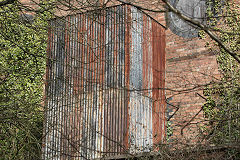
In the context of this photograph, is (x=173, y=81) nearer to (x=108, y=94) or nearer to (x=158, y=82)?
(x=158, y=82)

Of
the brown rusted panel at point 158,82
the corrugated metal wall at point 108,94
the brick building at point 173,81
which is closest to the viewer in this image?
the corrugated metal wall at point 108,94

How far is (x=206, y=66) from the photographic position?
10.5 meters

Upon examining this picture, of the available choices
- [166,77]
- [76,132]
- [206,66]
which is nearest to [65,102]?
[76,132]

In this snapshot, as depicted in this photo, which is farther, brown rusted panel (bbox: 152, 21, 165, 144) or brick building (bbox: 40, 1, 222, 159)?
brown rusted panel (bbox: 152, 21, 165, 144)

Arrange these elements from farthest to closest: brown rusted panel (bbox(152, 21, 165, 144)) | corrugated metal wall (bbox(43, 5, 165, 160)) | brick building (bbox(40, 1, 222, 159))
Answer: brown rusted panel (bbox(152, 21, 165, 144)), brick building (bbox(40, 1, 222, 159)), corrugated metal wall (bbox(43, 5, 165, 160))

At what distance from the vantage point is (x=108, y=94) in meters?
9.10

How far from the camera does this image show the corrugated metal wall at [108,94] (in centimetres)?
886

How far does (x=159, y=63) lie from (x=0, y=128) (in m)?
4.79

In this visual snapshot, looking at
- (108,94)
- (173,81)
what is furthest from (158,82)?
(108,94)

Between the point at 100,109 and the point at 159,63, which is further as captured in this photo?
the point at 159,63

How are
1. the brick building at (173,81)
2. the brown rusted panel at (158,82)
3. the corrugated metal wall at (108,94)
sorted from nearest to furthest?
the corrugated metal wall at (108,94) → the brick building at (173,81) → the brown rusted panel at (158,82)

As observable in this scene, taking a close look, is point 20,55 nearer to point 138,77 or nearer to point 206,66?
point 138,77

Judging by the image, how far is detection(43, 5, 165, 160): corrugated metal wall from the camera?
8.86 metres

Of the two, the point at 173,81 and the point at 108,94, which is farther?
the point at 173,81
